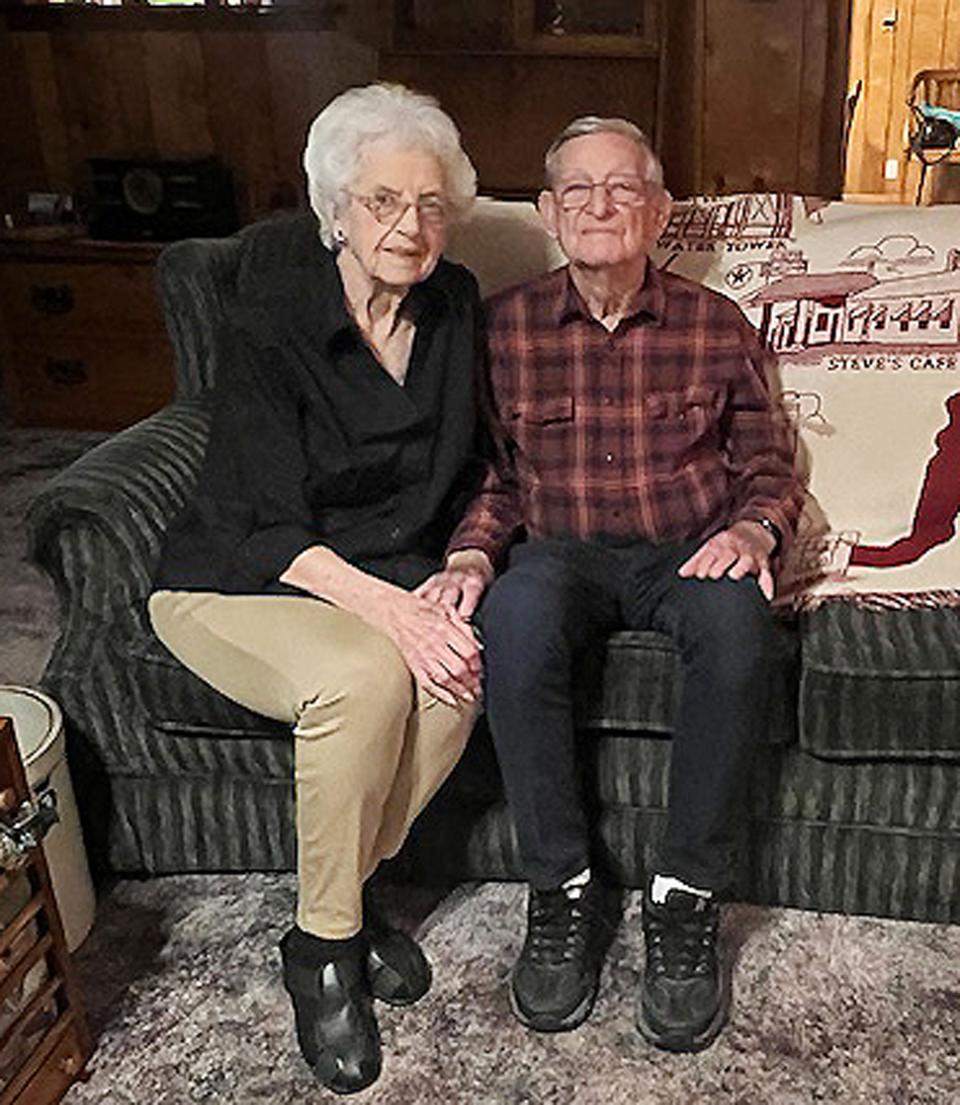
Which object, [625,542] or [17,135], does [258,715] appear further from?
[17,135]

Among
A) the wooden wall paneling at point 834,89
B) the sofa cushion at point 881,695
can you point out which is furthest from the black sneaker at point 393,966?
the wooden wall paneling at point 834,89

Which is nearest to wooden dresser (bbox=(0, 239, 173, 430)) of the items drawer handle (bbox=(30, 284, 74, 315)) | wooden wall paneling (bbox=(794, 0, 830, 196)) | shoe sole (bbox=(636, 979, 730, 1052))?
drawer handle (bbox=(30, 284, 74, 315))

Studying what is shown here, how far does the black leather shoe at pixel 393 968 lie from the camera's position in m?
1.66

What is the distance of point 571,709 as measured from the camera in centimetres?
160

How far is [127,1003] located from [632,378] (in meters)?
1.04

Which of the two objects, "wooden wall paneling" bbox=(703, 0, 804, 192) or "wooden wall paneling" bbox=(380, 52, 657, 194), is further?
"wooden wall paneling" bbox=(380, 52, 657, 194)

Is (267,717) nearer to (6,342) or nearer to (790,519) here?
(790,519)

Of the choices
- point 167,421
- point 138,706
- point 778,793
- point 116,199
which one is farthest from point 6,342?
point 778,793

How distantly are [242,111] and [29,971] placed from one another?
113 inches

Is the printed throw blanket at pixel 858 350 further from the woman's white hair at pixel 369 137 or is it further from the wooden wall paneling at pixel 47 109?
the wooden wall paneling at pixel 47 109

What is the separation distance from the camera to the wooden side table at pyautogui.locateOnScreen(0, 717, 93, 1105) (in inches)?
55.7

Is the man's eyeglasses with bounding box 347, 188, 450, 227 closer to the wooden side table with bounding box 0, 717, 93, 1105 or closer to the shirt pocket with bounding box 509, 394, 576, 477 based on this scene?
the shirt pocket with bounding box 509, 394, 576, 477

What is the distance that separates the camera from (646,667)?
164cm

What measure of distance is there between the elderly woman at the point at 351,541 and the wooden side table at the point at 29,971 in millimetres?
266
